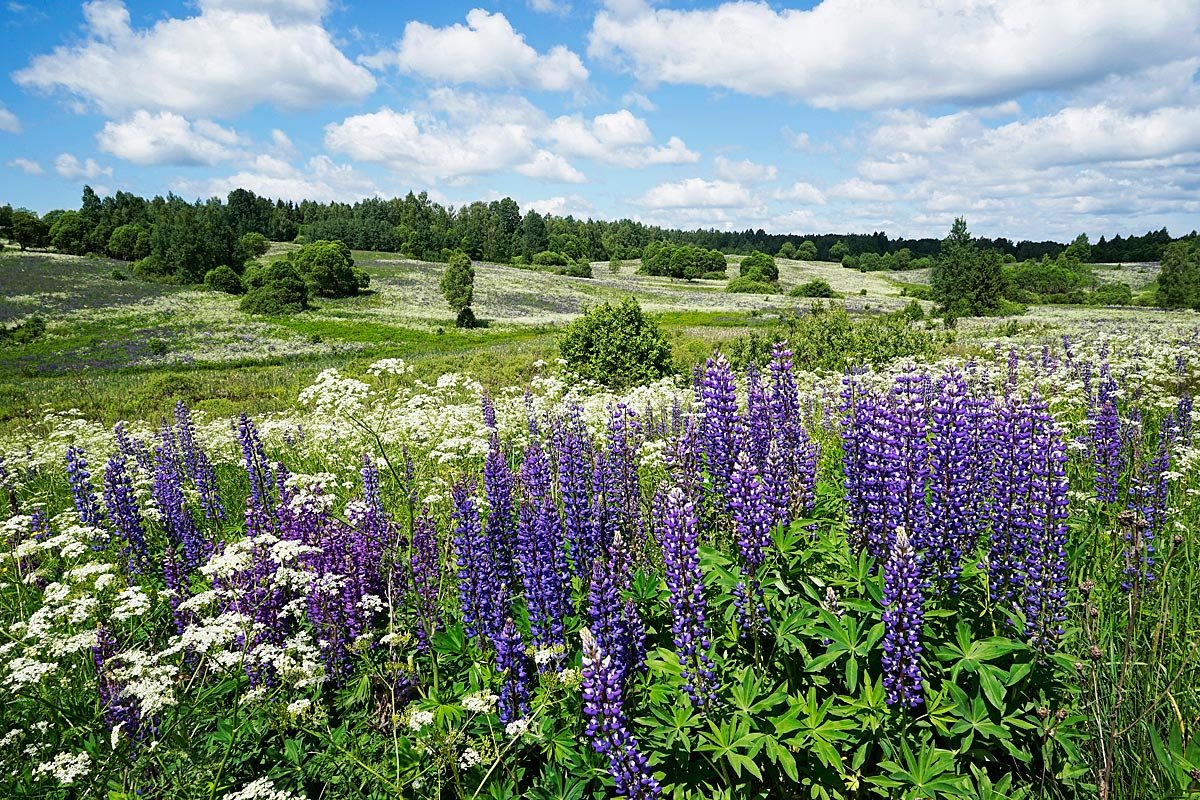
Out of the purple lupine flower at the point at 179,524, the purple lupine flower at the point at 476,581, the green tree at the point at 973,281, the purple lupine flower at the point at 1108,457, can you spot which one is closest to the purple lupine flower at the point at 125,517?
the purple lupine flower at the point at 179,524

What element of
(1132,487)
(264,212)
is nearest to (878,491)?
(1132,487)

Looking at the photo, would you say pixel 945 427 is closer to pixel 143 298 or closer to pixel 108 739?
pixel 108 739

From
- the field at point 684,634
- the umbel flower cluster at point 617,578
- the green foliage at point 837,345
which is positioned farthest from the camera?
the green foliage at point 837,345

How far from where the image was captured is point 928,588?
136 inches

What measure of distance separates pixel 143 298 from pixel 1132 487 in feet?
235

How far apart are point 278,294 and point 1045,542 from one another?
6078 centimetres

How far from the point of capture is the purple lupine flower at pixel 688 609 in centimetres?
304

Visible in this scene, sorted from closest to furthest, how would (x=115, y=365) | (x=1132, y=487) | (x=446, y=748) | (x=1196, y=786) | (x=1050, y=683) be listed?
(x=1196, y=786) → (x=446, y=748) → (x=1050, y=683) → (x=1132, y=487) → (x=115, y=365)

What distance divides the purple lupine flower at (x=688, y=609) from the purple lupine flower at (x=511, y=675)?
3.27 feet

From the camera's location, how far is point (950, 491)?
12.5 ft

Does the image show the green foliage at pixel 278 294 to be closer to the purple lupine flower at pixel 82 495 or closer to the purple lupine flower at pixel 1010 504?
the purple lupine flower at pixel 82 495

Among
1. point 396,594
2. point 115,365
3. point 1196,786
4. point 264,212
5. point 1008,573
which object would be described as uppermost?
point 264,212

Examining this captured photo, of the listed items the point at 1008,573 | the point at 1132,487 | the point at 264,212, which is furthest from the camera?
the point at 264,212

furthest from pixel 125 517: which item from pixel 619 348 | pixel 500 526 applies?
pixel 619 348
